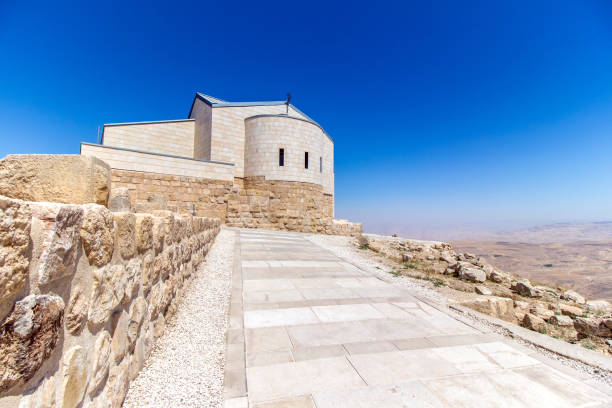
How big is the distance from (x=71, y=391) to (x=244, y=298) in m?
3.35

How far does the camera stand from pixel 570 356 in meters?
3.08

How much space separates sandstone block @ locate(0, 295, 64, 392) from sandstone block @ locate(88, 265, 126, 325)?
14.2 inches

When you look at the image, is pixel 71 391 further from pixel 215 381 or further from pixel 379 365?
pixel 379 365

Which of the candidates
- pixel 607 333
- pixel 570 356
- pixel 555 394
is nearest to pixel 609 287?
pixel 607 333

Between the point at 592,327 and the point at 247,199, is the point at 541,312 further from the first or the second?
the point at 247,199

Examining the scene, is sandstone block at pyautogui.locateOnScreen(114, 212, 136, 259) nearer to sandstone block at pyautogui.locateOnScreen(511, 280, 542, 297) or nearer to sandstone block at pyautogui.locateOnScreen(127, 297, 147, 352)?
sandstone block at pyautogui.locateOnScreen(127, 297, 147, 352)

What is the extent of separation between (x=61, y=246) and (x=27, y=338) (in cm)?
36

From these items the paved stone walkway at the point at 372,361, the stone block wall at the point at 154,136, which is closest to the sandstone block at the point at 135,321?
the paved stone walkway at the point at 372,361

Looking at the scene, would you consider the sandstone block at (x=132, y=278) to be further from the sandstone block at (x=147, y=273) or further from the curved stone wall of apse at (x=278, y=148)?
the curved stone wall of apse at (x=278, y=148)

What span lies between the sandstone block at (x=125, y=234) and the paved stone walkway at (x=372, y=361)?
1.37 metres

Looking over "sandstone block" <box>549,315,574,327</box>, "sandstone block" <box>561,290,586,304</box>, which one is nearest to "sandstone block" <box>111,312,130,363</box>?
"sandstone block" <box>549,315,574,327</box>

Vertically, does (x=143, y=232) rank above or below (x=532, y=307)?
above

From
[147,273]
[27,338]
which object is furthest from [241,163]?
[27,338]

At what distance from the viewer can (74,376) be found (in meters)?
1.33
